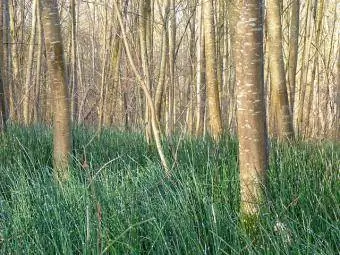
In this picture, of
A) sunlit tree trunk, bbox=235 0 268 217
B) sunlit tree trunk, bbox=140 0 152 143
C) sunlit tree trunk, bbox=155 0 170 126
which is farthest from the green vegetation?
sunlit tree trunk, bbox=155 0 170 126

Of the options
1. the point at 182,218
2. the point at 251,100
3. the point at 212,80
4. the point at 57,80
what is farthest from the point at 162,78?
the point at 182,218

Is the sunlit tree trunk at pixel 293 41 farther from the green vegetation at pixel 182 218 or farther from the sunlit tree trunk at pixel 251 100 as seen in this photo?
the sunlit tree trunk at pixel 251 100

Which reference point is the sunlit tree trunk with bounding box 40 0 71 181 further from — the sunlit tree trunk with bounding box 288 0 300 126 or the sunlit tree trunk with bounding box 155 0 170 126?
the sunlit tree trunk with bounding box 288 0 300 126

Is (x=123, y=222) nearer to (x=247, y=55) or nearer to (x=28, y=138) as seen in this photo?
(x=247, y=55)

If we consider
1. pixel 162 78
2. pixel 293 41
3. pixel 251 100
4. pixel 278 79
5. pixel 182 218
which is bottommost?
pixel 182 218

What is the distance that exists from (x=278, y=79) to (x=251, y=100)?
2414 mm

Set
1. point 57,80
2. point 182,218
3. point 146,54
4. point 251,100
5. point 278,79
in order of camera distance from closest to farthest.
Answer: point 182,218 → point 251,100 → point 57,80 → point 278,79 → point 146,54

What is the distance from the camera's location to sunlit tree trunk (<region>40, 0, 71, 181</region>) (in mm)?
3543

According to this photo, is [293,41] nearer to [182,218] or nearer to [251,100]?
[251,100]

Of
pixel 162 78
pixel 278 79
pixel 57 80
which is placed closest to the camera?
pixel 57 80

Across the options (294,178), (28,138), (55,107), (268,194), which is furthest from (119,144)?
(268,194)

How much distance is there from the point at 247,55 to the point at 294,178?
864 millimetres

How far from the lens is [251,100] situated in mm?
2139

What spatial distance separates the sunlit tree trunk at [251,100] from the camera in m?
2.12
